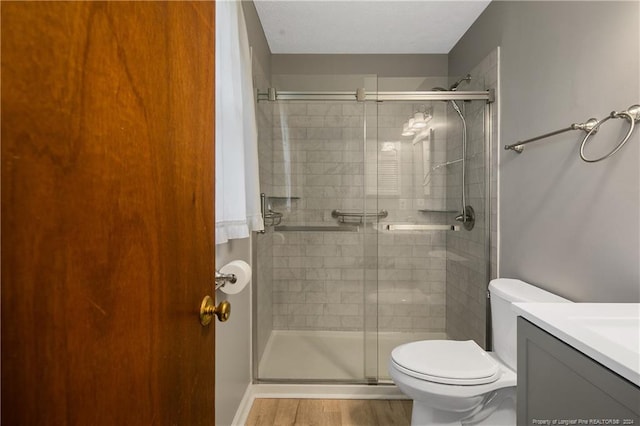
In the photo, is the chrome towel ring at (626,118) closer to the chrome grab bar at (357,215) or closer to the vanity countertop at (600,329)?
the vanity countertop at (600,329)

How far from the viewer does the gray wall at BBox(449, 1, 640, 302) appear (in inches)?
46.0

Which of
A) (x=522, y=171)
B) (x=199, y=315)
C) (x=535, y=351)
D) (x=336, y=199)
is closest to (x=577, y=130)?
(x=522, y=171)

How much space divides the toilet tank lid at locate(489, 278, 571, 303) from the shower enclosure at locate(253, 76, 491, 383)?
47cm

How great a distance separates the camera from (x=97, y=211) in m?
0.40

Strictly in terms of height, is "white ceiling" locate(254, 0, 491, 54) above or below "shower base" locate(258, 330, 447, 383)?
above

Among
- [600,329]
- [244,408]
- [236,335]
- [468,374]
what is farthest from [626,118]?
[244,408]

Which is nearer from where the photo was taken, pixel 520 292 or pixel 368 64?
pixel 520 292

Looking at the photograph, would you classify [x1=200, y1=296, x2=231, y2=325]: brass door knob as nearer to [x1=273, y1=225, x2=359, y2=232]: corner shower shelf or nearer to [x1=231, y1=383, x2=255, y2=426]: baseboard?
[x1=231, y1=383, x2=255, y2=426]: baseboard

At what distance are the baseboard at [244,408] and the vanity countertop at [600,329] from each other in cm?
154

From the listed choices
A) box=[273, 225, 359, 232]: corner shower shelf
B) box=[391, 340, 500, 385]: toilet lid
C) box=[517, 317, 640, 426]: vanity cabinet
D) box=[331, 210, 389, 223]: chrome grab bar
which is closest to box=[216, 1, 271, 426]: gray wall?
box=[273, 225, 359, 232]: corner shower shelf

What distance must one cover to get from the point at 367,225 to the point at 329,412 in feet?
3.96

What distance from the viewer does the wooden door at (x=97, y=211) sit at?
31cm

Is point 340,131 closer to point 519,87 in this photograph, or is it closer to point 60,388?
point 519,87

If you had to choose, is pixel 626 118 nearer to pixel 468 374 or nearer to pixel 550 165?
pixel 550 165
